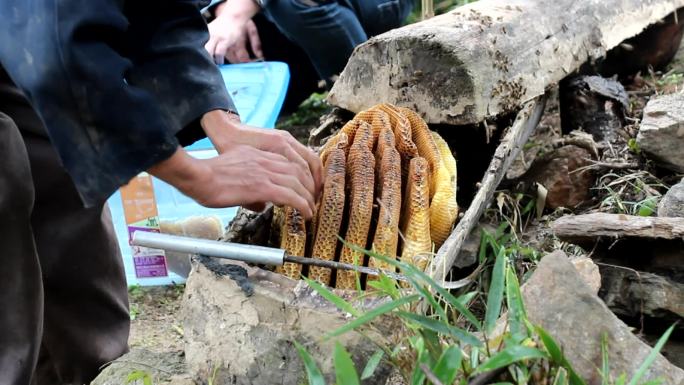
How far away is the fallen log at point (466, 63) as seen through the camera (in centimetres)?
232

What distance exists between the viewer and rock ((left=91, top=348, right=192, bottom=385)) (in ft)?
5.59

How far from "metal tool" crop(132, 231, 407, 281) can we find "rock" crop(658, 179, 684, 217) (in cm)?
91

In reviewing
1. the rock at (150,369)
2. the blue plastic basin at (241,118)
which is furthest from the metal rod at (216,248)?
the blue plastic basin at (241,118)

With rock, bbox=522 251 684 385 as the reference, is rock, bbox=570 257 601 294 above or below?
below

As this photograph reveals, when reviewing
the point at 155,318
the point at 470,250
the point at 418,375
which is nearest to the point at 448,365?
the point at 418,375

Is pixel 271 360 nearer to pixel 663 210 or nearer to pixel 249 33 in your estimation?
pixel 663 210

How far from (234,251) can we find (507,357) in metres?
0.62

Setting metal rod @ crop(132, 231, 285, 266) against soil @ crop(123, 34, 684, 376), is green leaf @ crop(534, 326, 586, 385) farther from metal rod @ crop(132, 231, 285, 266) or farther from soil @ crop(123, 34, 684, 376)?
soil @ crop(123, 34, 684, 376)

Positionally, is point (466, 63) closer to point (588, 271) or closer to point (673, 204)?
point (673, 204)

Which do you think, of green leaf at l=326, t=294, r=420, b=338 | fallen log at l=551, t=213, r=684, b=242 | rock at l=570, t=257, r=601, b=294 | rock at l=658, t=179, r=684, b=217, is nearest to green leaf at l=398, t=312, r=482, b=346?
green leaf at l=326, t=294, r=420, b=338

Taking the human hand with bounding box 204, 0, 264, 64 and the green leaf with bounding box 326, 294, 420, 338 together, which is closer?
the green leaf with bounding box 326, 294, 420, 338

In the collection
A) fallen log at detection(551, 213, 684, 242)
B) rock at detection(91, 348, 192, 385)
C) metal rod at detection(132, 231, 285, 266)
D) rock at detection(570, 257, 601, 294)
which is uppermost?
metal rod at detection(132, 231, 285, 266)

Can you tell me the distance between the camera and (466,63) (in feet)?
7.56

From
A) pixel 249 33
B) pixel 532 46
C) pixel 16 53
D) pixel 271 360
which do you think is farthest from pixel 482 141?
pixel 249 33
